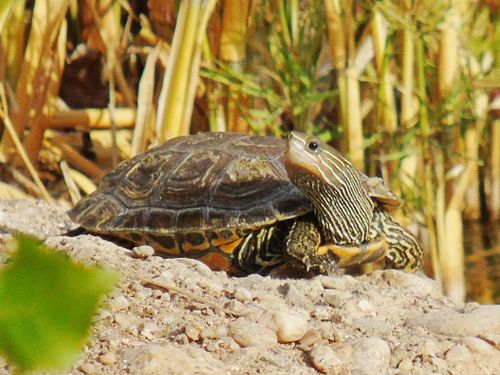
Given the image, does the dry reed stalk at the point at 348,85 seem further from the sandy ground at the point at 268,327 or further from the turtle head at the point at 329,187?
the sandy ground at the point at 268,327

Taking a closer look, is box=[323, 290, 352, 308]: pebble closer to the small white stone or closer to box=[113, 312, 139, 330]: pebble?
the small white stone

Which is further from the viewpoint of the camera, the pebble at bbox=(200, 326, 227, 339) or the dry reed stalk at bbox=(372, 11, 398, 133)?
the dry reed stalk at bbox=(372, 11, 398, 133)

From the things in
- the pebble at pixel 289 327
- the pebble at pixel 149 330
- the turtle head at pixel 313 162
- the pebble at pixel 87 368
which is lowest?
the pebble at pixel 289 327

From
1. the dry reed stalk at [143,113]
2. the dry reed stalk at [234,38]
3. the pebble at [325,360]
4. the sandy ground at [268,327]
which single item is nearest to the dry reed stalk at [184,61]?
the dry reed stalk at [143,113]

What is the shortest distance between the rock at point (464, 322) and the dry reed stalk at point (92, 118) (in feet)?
7.67

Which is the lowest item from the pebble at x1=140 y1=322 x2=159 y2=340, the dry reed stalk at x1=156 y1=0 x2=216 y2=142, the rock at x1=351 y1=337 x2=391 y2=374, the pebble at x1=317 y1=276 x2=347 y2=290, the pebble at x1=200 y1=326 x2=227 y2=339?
the pebble at x1=317 y1=276 x2=347 y2=290

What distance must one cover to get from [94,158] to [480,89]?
1979 millimetres

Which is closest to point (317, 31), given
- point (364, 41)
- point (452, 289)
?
point (364, 41)

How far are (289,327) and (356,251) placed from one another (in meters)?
0.95

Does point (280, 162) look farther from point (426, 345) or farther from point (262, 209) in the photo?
point (426, 345)

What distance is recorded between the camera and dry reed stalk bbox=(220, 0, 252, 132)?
4043 mm

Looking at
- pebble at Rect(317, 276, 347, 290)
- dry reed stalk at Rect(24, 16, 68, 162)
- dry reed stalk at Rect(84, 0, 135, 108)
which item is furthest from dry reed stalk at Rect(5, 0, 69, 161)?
pebble at Rect(317, 276, 347, 290)

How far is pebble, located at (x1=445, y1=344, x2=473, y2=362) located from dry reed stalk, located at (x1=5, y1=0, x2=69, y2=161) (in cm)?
242

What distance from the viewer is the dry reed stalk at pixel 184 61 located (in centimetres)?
374
